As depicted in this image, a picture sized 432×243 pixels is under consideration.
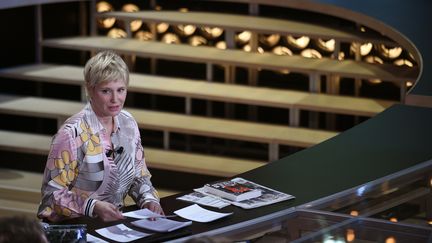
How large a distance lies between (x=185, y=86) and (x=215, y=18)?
88cm

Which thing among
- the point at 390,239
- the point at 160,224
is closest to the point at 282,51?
the point at 160,224

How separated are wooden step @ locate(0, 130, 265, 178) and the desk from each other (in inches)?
75.9

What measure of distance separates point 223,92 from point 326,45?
1017 millimetres

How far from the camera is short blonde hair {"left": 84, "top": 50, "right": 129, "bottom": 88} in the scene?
4.11 metres

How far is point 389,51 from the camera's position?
7.72m

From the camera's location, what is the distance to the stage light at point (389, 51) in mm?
7680

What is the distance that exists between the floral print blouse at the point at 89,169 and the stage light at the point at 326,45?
3.77 m

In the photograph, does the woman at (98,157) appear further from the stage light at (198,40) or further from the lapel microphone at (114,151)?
the stage light at (198,40)

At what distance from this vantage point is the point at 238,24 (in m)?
7.93

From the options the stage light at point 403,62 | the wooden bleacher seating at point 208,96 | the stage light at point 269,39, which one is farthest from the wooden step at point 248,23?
the stage light at point 403,62

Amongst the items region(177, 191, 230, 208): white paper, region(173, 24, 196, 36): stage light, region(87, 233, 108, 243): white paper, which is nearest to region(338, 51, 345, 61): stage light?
region(173, 24, 196, 36): stage light

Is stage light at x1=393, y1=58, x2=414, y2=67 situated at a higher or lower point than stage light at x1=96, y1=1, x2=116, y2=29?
lower

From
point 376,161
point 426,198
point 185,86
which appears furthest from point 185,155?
point 426,198

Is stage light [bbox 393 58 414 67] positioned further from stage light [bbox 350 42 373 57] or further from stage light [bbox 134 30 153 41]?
stage light [bbox 134 30 153 41]
